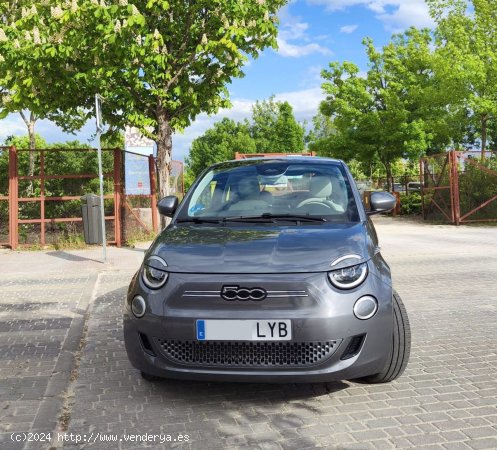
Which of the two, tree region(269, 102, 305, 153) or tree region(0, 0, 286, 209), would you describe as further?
tree region(269, 102, 305, 153)

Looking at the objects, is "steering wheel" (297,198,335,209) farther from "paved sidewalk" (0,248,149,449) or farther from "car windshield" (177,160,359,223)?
"paved sidewalk" (0,248,149,449)

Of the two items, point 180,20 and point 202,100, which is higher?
point 180,20

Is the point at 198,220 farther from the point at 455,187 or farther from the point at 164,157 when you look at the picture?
the point at 455,187

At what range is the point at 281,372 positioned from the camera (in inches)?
125

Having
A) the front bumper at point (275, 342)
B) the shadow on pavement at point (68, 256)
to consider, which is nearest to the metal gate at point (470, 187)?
the shadow on pavement at point (68, 256)

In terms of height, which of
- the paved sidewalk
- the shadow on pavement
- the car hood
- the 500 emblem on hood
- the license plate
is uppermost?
the car hood

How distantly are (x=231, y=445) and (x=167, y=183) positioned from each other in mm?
9948

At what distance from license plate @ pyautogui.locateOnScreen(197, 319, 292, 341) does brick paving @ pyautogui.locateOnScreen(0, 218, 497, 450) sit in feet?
1.70

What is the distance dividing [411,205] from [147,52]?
15.3 m

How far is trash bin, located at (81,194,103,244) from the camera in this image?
1170 cm

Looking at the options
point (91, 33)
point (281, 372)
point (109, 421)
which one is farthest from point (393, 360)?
point (91, 33)

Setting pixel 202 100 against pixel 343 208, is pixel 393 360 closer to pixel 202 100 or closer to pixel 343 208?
pixel 343 208

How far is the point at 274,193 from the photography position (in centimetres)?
447

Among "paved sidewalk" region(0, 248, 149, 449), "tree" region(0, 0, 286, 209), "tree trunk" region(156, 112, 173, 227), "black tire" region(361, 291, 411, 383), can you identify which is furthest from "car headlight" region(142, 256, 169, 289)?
"tree trunk" region(156, 112, 173, 227)
